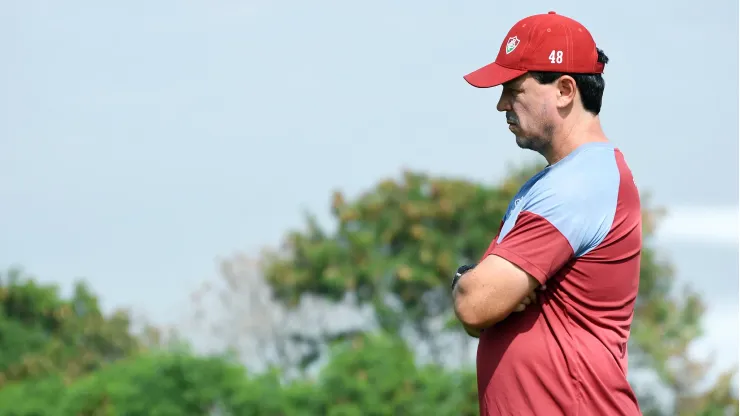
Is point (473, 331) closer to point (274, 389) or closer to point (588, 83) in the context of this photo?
point (588, 83)

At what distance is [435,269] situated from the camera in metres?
27.8

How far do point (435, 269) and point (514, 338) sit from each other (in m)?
24.9

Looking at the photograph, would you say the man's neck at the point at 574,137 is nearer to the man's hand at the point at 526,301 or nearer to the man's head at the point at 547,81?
the man's head at the point at 547,81

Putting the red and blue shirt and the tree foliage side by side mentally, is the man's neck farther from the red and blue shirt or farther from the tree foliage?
the tree foliage

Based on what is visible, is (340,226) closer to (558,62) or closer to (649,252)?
(649,252)

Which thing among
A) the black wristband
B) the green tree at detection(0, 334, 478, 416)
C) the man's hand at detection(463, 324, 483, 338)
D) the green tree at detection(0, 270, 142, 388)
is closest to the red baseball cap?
the black wristband

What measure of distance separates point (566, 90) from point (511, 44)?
21cm

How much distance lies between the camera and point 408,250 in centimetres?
2819

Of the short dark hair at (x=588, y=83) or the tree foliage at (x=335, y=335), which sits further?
the tree foliage at (x=335, y=335)

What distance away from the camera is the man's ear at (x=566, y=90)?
307cm

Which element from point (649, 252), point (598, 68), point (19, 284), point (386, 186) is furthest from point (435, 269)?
point (598, 68)

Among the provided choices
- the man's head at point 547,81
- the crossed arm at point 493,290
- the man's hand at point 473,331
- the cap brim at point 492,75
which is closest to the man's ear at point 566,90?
the man's head at point 547,81

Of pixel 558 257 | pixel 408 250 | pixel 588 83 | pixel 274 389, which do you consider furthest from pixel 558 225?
pixel 408 250

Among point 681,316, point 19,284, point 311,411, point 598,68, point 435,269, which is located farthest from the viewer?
point 435,269
